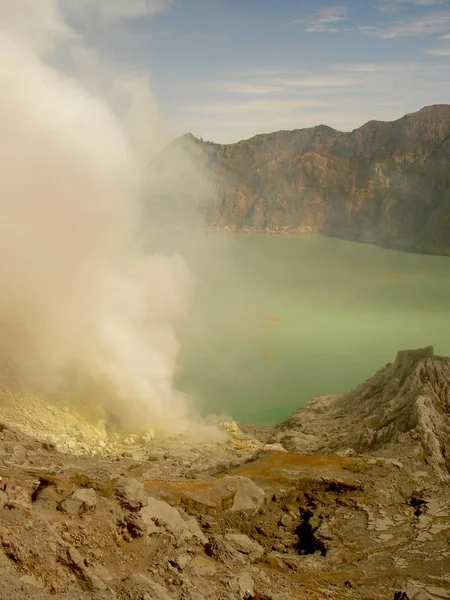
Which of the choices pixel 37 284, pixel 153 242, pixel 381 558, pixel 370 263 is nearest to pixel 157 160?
pixel 153 242

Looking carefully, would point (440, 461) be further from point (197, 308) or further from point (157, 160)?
point (157, 160)

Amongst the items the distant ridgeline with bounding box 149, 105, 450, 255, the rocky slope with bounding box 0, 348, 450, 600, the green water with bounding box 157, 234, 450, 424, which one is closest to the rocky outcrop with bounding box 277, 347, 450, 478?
the rocky slope with bounding box 0, 348, 450, 600

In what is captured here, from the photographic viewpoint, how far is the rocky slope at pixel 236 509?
27.6 ft

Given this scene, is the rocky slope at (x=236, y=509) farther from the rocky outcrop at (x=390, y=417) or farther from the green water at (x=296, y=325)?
the green water at (x=296, y=325)

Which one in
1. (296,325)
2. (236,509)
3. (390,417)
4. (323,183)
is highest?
(323,183)

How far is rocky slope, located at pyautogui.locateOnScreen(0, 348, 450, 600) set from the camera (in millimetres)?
8414

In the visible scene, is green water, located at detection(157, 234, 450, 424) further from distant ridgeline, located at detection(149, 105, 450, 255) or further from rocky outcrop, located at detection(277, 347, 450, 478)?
distant ridgeline, located at detection(149, 105, 450, 255)

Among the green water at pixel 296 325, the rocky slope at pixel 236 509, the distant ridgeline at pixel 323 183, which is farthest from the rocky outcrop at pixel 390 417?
the distant ridgeline at pixel 323 183

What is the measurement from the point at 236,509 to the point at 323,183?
280 ft

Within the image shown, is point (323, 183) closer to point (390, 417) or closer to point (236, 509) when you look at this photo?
point (390, 417)

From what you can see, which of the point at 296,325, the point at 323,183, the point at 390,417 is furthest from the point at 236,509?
the point at 323,183

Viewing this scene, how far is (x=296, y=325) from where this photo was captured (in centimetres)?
3459

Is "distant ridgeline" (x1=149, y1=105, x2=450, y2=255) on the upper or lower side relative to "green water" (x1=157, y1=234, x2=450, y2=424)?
upper

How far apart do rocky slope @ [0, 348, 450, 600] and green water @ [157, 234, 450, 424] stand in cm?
542
